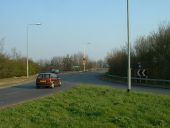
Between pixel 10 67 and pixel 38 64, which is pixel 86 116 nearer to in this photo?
pixel 10 67

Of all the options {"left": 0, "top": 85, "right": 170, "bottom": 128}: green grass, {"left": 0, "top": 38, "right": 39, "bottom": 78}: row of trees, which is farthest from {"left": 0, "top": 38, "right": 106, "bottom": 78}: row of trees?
{"left": 0, "top": 85, "right": 170, "bottom": 128}: green grass

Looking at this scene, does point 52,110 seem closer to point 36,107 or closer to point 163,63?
point 36,107

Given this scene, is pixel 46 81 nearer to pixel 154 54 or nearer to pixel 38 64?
pixel 154 54

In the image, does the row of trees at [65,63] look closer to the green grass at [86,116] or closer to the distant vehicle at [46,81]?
the distant vehicle at [46,81]

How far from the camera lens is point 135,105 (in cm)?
1848

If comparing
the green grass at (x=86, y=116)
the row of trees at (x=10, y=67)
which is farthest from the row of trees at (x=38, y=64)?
the green grass at (x=86, y=116)

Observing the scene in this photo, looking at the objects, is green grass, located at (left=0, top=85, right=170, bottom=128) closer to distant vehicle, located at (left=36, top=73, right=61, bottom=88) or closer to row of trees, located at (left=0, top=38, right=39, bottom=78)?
distant vehicle, located at (left=36, top=73, right=61, bottom=88)

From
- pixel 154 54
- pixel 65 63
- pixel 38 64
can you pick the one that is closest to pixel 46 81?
pixel 154 54

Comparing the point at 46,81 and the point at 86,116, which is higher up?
the point at 46,81

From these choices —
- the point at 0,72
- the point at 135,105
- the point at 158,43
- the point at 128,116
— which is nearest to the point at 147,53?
the point at 158,43

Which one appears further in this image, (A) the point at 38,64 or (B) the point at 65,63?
(B) the point at 65,63

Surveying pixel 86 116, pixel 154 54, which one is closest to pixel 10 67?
pixel 154 54

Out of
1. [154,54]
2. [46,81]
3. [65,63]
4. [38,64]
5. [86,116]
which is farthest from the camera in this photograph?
[65,63]

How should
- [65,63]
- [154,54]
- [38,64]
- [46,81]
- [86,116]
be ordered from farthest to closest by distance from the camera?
[65,63]
[38,64]
[154,54]
[46,81]
[86,116]
